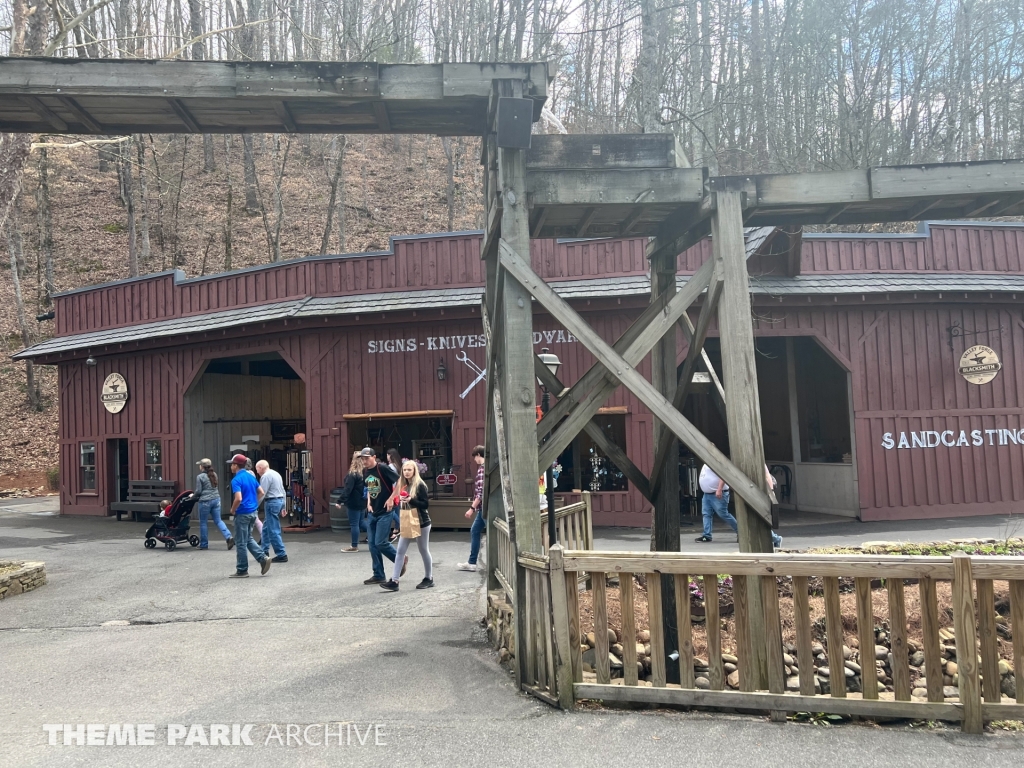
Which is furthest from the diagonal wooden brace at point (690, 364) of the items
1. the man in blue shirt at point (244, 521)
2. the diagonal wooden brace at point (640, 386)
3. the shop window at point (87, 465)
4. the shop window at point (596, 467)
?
the shop window at point (87, 465)

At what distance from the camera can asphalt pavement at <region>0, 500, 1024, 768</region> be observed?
4359 mm

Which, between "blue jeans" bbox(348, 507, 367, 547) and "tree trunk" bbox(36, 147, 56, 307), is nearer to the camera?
"blue jeans" bbox(348, 507, 367, 547)

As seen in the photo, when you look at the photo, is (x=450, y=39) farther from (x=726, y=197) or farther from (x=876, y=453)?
(x=726, y=197)

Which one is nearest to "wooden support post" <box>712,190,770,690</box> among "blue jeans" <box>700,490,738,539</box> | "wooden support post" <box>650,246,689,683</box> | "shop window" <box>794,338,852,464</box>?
"wooden support post" <box>650,246,689,683</box>

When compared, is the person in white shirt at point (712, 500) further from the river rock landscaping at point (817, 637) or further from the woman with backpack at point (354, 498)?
the woman with backpack at point (354, 498)

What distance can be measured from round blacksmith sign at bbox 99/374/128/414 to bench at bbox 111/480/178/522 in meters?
1.92

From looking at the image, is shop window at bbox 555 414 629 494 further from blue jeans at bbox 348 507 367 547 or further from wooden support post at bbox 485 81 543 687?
wooden support post at bbox 485 81 543 687

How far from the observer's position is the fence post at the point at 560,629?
495 centimetres

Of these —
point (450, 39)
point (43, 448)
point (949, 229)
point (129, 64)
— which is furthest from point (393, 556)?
point (450, 39)

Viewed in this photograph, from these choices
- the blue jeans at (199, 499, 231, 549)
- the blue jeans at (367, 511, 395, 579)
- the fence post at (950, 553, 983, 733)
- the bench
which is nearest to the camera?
the fence post at (950, 553, 983, 733)

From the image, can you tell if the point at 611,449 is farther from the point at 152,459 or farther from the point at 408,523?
the point at 152,459

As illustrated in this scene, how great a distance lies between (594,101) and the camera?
109 feet

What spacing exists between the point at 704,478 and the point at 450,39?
24.4m

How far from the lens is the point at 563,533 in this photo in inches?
327
